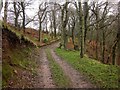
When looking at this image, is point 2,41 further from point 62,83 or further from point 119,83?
point 119,83

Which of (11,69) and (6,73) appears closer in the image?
(6,73)

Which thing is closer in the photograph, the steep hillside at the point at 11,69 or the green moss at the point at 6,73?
the green moss at the point at 6,73

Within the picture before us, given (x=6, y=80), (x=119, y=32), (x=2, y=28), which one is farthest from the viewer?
(x=119, y=32)

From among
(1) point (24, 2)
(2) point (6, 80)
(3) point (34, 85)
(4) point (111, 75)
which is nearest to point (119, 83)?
(4) point (111, 75)

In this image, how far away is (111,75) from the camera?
1405 centimetres

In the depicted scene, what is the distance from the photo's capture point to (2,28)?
15445 mm

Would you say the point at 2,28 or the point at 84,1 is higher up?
the point at 84,1

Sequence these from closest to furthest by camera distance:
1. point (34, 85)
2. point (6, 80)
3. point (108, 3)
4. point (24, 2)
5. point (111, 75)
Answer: point (6, 80) < point (34, 85) < point (111, 75) < point (108, 3) < point (24, 2)

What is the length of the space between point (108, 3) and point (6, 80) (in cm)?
2266

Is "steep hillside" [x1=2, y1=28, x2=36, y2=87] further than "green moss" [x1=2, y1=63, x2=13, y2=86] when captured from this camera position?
Yes

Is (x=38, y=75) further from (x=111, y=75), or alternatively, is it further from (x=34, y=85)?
(x=111, y=75)

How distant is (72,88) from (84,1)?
52.9ft

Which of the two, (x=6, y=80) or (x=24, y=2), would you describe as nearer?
(x=6, y=80)

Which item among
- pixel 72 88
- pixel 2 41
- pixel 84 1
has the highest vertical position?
pixel 84 1
